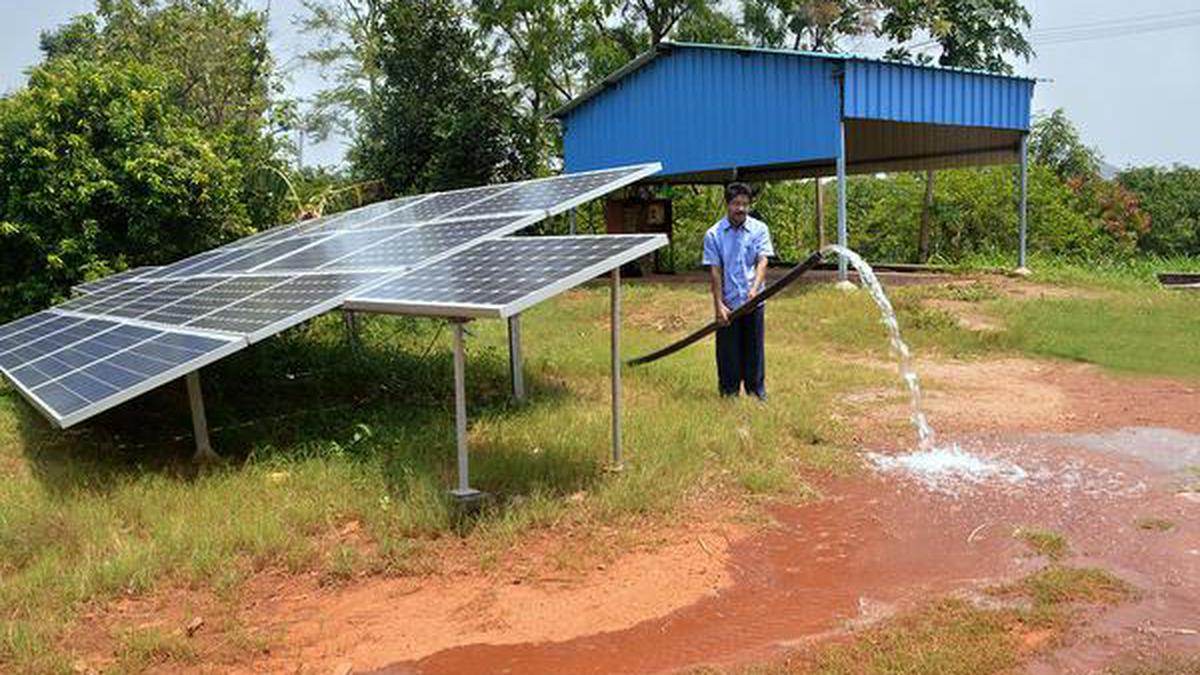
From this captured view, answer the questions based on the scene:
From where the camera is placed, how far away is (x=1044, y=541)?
4.95m

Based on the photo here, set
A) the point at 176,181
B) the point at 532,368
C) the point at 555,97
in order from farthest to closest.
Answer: the point at 555,97
the point at 176,181
the point at 532,368

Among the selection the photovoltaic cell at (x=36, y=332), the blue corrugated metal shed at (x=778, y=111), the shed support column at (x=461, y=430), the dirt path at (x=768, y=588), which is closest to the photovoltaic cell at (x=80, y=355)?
the photovoltaic cell at (x=36, y=332)

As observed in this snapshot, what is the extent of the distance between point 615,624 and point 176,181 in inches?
350

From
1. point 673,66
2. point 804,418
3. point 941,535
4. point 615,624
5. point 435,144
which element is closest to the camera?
point 615,624

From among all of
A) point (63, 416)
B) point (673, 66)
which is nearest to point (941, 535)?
point (63, 416)

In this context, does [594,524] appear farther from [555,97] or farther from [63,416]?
[555,97]

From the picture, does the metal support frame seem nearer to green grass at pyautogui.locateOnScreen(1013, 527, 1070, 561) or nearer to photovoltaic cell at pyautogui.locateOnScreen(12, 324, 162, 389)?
photovoltaic cell at pyautogui.locateOnScreen(12, 324, 162, 389)

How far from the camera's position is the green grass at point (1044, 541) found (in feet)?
15.9

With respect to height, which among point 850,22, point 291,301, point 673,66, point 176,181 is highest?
point 850,22

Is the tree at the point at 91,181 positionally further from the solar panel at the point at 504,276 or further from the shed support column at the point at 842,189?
the shed support column at the point at 842,189

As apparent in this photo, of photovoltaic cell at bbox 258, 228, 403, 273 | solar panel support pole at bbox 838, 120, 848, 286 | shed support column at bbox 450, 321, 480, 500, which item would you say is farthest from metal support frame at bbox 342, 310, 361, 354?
solar panel support pole at bbox 838, 120, 848, 286

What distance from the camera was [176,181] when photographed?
430 inches

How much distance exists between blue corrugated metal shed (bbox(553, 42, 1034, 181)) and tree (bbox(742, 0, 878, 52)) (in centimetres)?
726

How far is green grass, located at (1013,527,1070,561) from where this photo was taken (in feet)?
15.9
